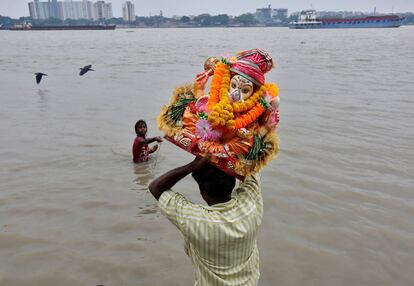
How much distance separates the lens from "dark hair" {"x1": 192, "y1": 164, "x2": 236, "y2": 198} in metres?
1.86

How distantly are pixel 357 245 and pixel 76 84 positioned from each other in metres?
13.3

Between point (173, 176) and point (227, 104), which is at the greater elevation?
point (227, 104)

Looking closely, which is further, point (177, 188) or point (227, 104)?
point (177, 188)

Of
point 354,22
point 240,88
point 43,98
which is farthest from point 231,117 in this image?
point 354,22

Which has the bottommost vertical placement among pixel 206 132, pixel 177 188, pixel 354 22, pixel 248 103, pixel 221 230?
pixel 354 22

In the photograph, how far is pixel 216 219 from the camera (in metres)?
1.75

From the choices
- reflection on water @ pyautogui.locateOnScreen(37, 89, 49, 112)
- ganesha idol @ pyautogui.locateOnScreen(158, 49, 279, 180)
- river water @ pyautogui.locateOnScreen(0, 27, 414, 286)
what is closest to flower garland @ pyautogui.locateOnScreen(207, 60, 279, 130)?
ganesha idol @ pyautogui.locateOnScreen(158, 49, 279, 180)

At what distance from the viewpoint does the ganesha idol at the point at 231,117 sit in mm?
1815

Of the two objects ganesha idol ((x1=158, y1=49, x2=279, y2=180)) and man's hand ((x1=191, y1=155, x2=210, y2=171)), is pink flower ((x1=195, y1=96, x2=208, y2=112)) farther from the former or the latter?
man's hand ((x1=191, y1=155, x2=210, y2=171))

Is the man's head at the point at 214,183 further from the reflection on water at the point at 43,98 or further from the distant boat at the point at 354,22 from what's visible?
the distant boat at the point at 354,22

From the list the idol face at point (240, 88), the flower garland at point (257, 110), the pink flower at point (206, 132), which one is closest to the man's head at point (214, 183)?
the pink flower at point (206, 132)

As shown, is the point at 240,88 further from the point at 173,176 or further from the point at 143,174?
the point at 143,174

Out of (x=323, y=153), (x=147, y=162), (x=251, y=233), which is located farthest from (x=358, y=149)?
(x=251, y=233)

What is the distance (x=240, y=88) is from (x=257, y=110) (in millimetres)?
142
